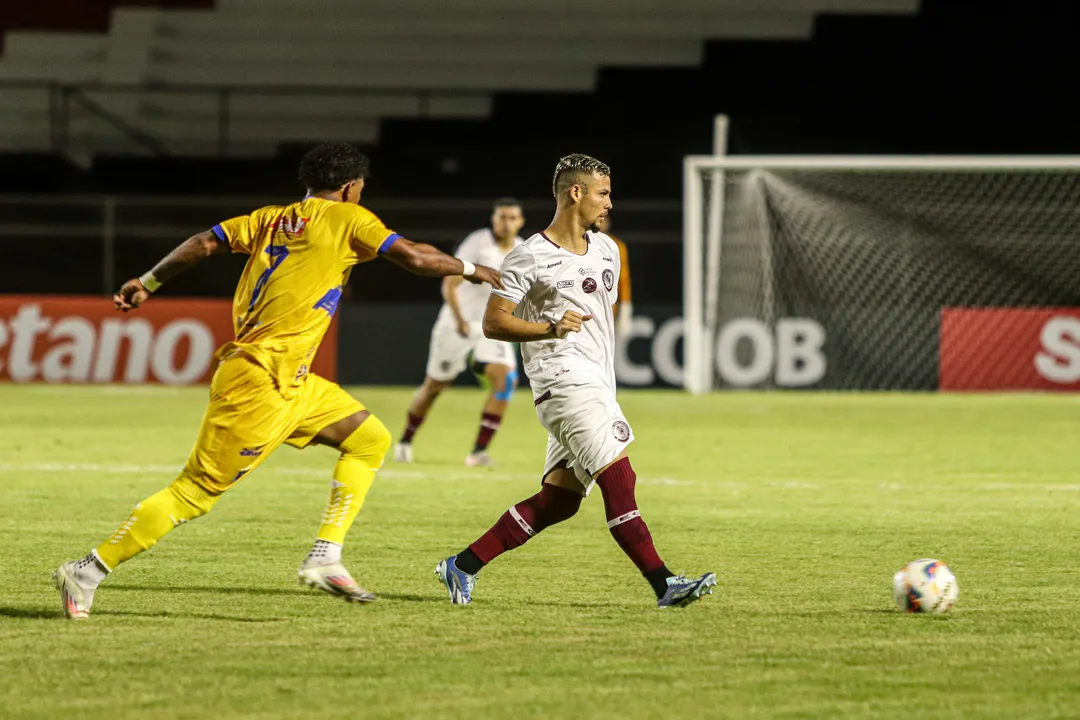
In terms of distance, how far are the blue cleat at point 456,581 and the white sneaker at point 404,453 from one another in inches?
248

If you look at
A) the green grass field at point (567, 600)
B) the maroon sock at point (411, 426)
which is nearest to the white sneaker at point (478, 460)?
the green grass field at point (567, 600)

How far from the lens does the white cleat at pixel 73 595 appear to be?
6.14m

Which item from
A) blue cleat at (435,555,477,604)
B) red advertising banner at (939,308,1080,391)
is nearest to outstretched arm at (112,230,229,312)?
blue cleat at (435,555,477,604)

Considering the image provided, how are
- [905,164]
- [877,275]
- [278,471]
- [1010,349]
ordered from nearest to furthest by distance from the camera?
[278,471]
[905,164]
[1010,349]
[877,275]

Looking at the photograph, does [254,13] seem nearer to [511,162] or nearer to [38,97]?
[38,97]

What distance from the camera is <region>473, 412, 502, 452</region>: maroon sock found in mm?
12648

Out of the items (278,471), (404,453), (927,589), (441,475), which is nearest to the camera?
(927,589)

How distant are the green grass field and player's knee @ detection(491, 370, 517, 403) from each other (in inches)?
23.0

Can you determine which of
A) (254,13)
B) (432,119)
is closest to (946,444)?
(432,119)

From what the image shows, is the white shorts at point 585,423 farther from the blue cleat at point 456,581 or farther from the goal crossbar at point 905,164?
the goal crossbar at point 905,164

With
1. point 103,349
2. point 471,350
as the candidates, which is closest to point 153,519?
point 471,350

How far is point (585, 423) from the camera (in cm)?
652

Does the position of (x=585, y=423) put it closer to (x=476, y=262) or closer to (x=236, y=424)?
(x=236, y=424)

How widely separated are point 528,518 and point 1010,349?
50.7ft
